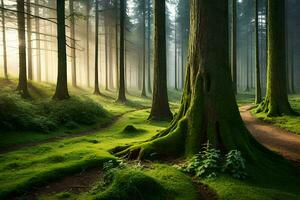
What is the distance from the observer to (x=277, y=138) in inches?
537

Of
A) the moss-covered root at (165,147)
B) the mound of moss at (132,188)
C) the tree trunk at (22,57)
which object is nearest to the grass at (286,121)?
the moss-covered root at (165,147)

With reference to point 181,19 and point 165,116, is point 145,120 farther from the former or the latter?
point 181,19

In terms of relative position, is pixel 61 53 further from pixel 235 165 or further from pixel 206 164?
pixel 235 165

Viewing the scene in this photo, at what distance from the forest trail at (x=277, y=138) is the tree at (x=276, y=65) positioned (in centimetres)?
154

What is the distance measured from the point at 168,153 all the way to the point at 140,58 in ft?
180

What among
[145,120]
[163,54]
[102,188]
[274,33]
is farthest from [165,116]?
[102,188]

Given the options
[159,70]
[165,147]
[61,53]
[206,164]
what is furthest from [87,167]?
[61,53]

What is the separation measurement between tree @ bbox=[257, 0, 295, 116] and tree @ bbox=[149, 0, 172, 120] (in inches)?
235

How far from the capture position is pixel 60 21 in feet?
65.5

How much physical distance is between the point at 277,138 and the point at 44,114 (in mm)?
10883

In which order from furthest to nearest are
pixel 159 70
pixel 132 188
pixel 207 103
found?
1. pixel 159 70
2. pixel 207 103
3. pixel 132 188

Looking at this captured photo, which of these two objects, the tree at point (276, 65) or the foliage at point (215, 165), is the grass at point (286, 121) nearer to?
the tree at point (276, 65)

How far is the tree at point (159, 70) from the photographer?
19219mm

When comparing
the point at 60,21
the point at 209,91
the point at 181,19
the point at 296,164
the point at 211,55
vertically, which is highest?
the point at 181,19
